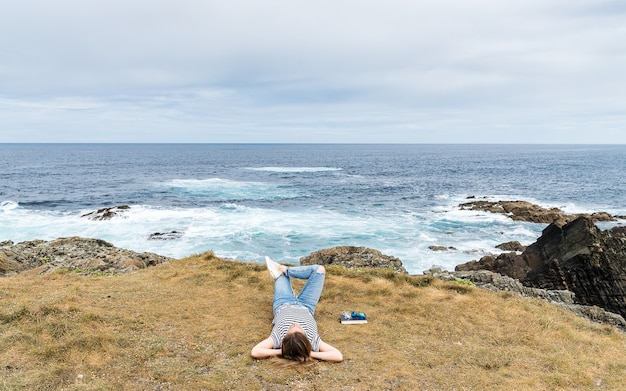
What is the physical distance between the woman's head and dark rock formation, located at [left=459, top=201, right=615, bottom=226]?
118ft

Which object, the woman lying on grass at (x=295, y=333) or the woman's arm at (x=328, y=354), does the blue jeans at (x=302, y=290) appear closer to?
the woman lying on grass at (x=295, y=333)

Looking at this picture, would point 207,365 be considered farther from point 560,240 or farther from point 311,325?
point 560,240

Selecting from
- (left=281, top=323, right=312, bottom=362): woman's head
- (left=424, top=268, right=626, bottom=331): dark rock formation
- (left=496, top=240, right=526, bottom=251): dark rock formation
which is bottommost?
(left=496, top=240, right=526, bottom=251): dark rock formation

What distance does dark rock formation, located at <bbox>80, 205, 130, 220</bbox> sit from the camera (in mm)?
38131

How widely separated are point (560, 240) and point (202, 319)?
19.9 meters

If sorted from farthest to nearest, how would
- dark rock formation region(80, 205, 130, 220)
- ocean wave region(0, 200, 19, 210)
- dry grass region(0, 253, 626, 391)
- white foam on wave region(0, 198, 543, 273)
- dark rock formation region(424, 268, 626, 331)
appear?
ocean wave region(0, 200, 19, 210)
dark rock formation region(80, 205, 130, 220)
white foam on wave region(0, 198, 543, 273)
dark rock formation region(424, 268, 626, 331)
dry grass region(0, 253, 626, 391)

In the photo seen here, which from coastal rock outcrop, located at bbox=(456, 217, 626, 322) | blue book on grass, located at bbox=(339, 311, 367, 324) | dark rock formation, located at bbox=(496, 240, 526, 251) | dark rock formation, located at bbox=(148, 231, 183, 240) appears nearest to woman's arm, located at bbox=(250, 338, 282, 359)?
blue book on grass, located at bbox=(339, 311, 367, 324)

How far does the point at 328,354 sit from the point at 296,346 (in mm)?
727

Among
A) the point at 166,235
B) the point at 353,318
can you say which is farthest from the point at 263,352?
the point at 166,235

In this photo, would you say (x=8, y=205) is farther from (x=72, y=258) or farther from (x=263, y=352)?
(x=263, y=352)

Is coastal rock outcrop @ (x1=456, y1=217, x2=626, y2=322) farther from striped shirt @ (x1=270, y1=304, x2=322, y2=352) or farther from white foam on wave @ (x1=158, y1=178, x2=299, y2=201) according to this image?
white foam on wave @ (x1=158, y1=178, x2=299, y2=201)

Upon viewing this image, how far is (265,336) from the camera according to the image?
27.7 feet

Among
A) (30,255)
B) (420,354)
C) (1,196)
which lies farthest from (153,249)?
(1,196)

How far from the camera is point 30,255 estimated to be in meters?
19.2
